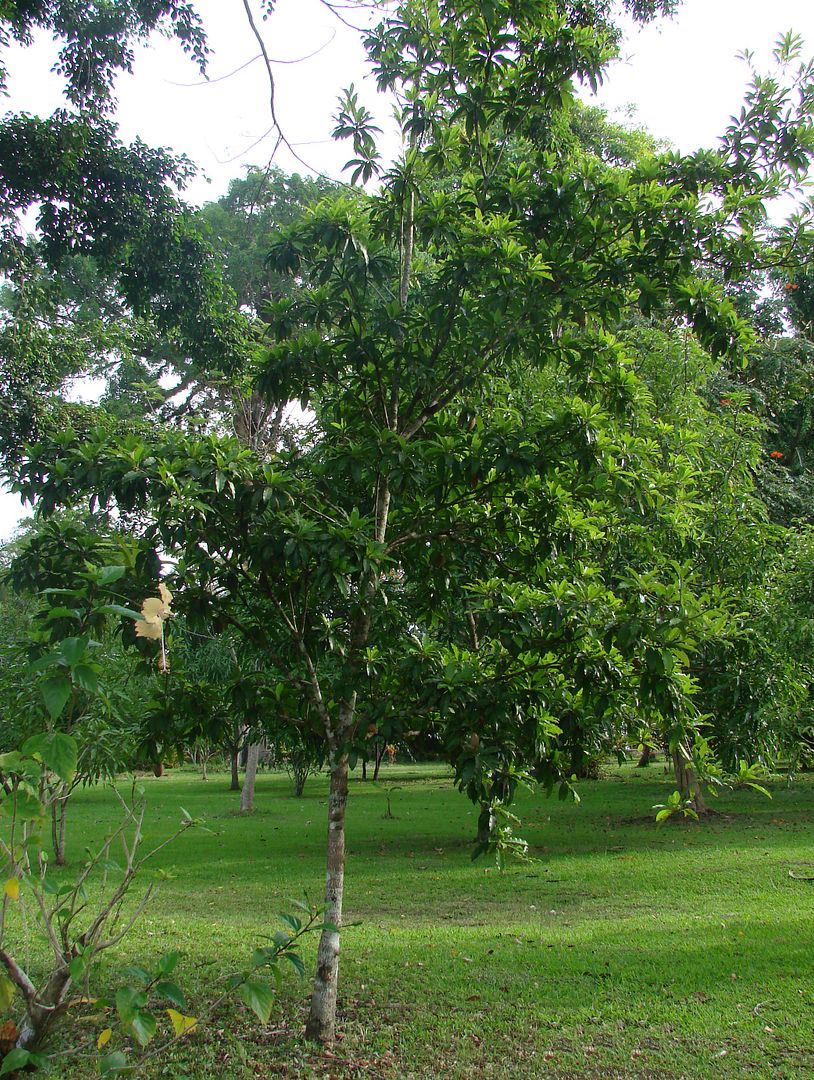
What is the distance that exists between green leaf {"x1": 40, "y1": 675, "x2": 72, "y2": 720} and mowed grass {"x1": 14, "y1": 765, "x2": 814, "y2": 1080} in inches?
104

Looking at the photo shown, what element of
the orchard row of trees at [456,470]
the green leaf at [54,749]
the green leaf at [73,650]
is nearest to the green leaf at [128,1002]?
the green leaf at [54,749]

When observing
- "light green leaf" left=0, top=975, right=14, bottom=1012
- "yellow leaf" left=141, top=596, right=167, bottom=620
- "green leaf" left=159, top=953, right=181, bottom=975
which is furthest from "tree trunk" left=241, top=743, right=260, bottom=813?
"yellow leaf" left=141, top=596, right=167, bottom=620

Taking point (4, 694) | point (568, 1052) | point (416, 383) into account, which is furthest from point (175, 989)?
point (4, 694)

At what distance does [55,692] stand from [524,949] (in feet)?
19.0

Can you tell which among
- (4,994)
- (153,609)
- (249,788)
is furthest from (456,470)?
(249,788)

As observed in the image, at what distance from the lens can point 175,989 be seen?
229cm

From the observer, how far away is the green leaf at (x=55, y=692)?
1.92 metres

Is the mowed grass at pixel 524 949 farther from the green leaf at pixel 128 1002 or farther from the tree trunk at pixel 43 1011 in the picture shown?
the green leaf at pixel 128 1002

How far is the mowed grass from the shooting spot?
445cm

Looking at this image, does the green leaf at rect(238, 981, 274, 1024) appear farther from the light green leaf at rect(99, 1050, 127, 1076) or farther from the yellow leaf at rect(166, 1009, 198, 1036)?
the light green leaf at rect(99, 1050, 127, 1076)

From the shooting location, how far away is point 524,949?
673 cm

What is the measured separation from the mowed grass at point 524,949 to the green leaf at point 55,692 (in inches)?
104

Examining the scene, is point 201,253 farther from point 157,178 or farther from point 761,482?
point 761,482

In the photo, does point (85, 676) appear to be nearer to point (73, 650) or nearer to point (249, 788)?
point (73, 650)
